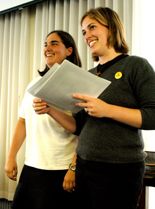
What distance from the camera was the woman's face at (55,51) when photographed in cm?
124

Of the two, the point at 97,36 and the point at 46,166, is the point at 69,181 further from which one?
the point at 97,36

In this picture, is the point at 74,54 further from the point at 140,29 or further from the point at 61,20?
the point at 61,20

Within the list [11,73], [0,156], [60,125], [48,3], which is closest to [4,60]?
[11,73]

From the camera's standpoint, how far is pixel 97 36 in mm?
922

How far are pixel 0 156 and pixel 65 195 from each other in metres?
2.07

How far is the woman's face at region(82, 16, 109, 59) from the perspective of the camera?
91 cm

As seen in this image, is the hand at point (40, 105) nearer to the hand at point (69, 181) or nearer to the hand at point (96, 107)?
the hand at point (96, 107)

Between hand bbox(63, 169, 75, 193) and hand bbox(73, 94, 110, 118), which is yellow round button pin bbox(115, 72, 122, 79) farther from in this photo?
hand bbox(63, 169, 75, 193)

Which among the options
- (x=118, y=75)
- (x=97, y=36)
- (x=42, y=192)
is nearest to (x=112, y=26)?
(x=97, y=36)

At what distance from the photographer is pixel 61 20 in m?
2.56

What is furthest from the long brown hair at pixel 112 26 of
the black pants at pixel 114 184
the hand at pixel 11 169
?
the hand at pixel 11 169

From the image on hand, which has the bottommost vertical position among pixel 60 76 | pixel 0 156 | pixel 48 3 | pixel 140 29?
pixel 0 156

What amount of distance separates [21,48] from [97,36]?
215 centimetres

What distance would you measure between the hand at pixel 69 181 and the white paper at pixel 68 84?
0.42 meters
